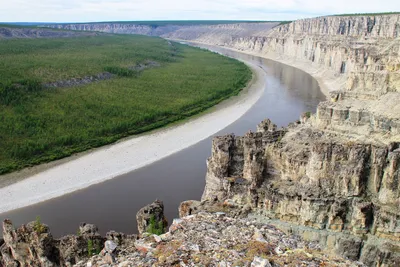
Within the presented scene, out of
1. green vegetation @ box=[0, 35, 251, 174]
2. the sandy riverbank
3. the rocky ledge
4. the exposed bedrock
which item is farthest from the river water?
the rocky ledge

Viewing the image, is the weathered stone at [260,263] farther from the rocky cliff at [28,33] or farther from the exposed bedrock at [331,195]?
the rocky cliff at [28,33]

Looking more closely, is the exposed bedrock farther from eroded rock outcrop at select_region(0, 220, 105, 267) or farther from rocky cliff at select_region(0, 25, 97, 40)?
rocky cliff at select_region(0, 25, 97, 40)

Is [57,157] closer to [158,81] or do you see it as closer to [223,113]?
[223,113]

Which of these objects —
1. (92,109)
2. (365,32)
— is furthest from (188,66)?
(92,109)

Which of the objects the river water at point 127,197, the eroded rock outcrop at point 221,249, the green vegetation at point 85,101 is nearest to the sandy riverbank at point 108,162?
the river water at point 127,197

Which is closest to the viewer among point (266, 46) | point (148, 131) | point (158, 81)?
point (148, 131)

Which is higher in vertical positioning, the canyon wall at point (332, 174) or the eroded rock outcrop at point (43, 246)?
the canyon wall at point (332, 174)

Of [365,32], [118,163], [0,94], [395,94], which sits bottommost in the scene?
[118,163]
